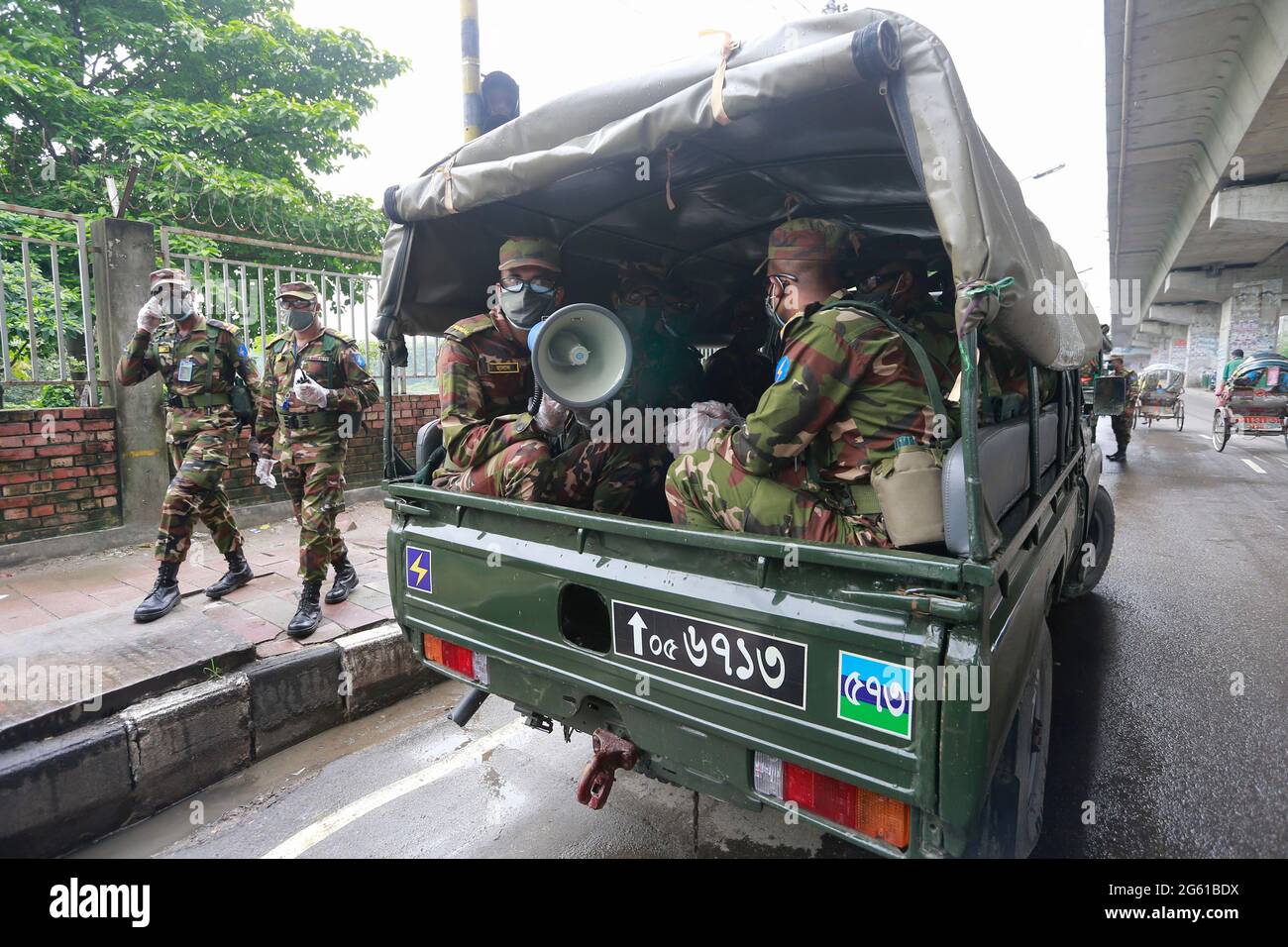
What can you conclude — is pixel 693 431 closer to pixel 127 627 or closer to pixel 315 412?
pixel 315 412

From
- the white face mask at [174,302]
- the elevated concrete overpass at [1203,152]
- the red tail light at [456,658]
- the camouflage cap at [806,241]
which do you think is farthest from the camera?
the elevated concrete overpass at [1203,152]

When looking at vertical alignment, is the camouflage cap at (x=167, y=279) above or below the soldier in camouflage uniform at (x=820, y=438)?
above

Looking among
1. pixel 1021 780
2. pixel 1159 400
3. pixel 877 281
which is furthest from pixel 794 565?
pixel 1159 400

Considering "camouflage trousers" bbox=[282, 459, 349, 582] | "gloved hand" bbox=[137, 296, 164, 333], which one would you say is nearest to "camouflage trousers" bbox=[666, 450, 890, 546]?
"camouflage trousers" bbox=[282, 459, 349, 582]

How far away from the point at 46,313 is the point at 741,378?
4.82 m

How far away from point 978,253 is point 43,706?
343 centimetres

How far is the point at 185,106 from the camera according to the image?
997cm

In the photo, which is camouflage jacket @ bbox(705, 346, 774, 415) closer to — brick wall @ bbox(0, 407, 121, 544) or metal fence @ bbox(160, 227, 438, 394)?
metal fence @ bbox(160, 227, 438, 394)

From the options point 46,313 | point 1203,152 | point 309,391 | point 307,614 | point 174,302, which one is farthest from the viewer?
point 1203,152

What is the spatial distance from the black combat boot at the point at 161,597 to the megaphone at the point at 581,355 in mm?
2754

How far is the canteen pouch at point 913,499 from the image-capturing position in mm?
1688

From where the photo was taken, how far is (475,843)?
248 centimetres

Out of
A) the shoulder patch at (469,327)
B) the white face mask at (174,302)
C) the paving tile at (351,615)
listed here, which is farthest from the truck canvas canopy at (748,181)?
the white face mask at (174,302)

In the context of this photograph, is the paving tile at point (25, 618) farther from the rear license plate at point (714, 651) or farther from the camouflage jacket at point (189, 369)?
the rear license plate at point (714, 651)
